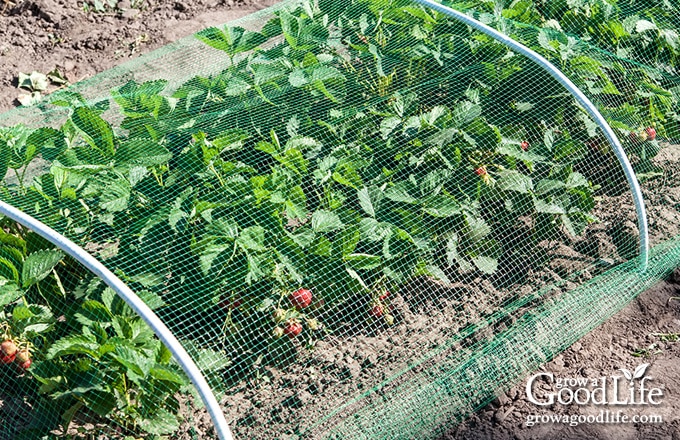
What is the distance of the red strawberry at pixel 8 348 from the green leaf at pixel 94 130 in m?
Answer: 0.71

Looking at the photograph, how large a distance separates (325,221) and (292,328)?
360 millimetres

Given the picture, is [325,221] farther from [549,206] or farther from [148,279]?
[549,206]

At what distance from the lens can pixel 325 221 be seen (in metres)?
2.66

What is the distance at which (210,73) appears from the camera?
11.8 ft

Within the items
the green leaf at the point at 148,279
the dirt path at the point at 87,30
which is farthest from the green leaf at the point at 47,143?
the dirt path at the point at 87,30

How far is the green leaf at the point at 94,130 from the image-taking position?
9.13 feet

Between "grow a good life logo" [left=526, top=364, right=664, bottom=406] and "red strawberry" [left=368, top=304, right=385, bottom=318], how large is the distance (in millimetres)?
523

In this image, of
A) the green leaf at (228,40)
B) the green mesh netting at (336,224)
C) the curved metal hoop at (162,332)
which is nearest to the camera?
the curved metal hoop at (162,332)

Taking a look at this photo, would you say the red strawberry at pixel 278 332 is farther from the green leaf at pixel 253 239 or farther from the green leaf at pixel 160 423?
the green leaf at pixel 160 423

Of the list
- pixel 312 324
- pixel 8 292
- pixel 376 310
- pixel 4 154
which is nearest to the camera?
pixel 8 292

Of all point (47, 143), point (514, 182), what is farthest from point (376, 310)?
point (47, 143)

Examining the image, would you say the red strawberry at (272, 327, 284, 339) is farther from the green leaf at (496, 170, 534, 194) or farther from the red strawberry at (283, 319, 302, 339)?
the green leaf at (496, 170, 534, 194)

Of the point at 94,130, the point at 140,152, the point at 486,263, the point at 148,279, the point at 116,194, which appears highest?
the point at 94,130

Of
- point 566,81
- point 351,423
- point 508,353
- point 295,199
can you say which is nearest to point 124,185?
point 295,199
